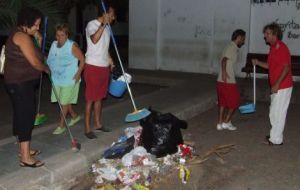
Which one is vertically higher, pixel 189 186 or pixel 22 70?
pixel 22 70

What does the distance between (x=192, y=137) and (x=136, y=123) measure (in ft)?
2.95

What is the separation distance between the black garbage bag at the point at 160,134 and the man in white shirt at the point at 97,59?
0.73m

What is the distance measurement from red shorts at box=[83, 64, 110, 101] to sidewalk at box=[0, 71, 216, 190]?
1.85 feet

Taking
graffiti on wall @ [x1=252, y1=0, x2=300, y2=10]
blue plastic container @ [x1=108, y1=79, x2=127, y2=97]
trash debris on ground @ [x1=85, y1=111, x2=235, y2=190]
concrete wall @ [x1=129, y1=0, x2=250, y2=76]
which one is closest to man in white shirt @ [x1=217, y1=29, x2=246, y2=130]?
trash debris on ground @ [x1=85, y1=111, x2=235, y2=190]

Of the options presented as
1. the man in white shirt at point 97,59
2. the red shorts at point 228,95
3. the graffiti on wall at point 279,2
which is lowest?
the red shorts at point 228,95

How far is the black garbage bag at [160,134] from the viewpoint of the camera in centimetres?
518

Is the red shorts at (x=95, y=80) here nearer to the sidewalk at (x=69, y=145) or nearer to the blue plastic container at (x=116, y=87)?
the blue plastic container at (x=116, y=87)

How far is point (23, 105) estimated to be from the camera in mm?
4434

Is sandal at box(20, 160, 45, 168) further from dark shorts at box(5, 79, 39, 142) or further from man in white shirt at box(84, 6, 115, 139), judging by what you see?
man in white shirt at box(84, 6, 115, 139)

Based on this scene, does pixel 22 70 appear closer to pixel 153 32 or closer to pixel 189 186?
pixel 189 186

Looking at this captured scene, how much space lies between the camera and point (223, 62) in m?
6.47

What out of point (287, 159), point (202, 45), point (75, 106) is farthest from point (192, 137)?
point (202, 45)

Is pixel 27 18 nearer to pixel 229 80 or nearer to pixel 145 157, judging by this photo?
pixel 145 157

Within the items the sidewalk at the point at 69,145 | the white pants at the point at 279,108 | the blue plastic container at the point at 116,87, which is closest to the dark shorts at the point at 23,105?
the sidewalk at the point at 69,145
